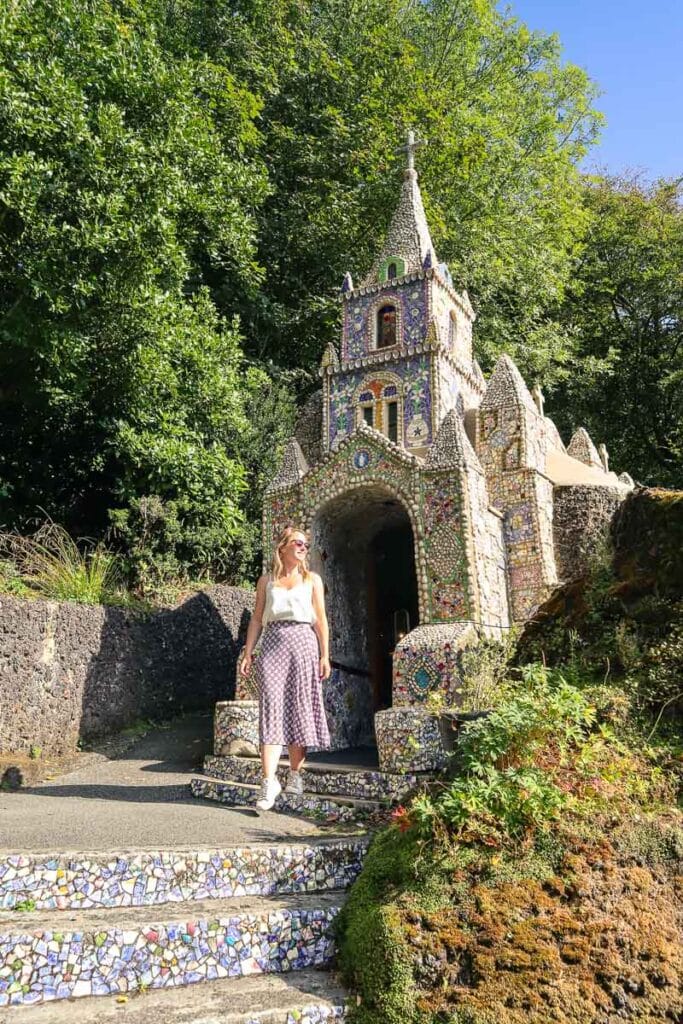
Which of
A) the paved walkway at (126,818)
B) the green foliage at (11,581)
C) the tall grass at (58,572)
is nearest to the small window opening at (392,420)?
the tall grass at (58,572)

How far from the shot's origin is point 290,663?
6.03 m

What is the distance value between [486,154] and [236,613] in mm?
16442

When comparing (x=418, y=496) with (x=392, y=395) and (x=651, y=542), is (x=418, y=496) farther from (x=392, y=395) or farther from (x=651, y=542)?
(x=651, y=542)

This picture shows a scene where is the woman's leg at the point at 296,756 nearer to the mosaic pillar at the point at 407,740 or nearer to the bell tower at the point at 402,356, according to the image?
the mosaic pillar at the point at 407,740

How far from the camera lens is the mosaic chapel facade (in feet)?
35.3

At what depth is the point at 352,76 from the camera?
23.9m

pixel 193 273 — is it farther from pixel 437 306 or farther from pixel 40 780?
pixel 40 780

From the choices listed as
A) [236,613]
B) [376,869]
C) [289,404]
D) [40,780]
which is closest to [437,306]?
[289,404]

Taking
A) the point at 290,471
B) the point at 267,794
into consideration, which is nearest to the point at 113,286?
the point at 290,471

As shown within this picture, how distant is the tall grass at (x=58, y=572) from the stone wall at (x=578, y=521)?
7516mm

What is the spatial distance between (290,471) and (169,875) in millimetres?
8865

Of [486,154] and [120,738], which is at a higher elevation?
[486,154]

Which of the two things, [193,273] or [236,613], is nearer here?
[236,613]

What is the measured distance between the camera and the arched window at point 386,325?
570 inches
